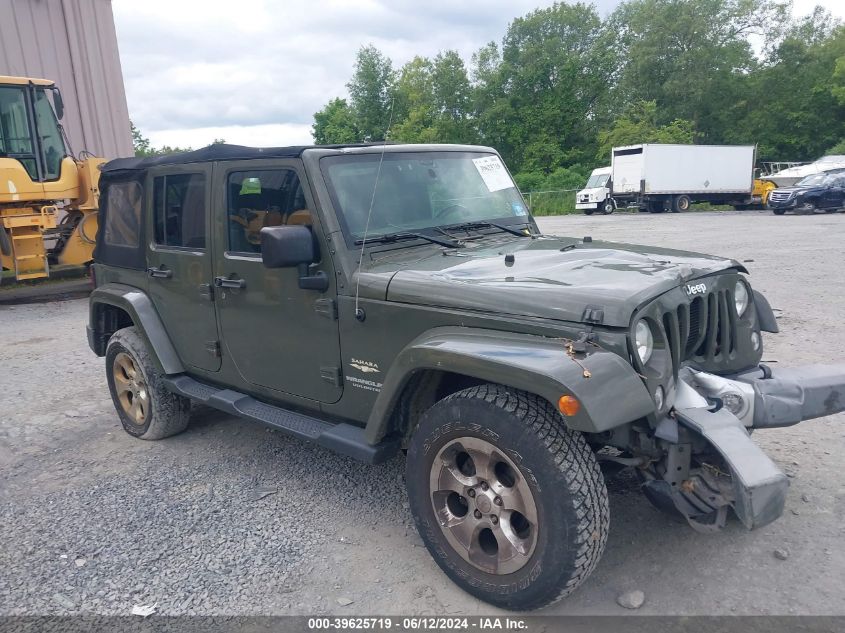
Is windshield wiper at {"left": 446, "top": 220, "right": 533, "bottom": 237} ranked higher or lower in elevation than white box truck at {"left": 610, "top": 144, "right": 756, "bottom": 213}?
higher

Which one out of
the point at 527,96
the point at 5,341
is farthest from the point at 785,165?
the point at 5,341

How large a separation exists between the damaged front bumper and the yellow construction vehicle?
1117cm

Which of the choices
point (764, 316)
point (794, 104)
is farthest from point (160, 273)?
point (794, 104)

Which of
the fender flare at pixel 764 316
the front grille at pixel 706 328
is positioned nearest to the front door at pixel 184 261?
the front grille at pixel 706 328

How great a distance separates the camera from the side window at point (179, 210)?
4.24 meters

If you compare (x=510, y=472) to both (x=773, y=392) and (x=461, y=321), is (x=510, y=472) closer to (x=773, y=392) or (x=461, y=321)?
(x=461, y=321)

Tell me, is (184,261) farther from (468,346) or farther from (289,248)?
(468,346)

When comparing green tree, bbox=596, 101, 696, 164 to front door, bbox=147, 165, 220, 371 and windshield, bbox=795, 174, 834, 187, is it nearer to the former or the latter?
windshield, bbox=795, 174, 834, 187

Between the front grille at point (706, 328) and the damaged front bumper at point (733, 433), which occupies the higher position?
the front grille at point (706, 328)

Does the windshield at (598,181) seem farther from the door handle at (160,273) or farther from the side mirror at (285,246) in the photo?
the side mirror at (285,246)

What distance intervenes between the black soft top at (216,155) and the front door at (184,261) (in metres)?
0.06

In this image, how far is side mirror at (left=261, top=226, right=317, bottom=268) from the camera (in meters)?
3.23

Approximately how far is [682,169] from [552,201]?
6801mm

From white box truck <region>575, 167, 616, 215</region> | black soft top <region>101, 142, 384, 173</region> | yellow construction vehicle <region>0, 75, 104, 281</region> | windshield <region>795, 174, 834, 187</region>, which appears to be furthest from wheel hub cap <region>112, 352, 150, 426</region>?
white box truck <region>575, 167, 616, 215</region>
